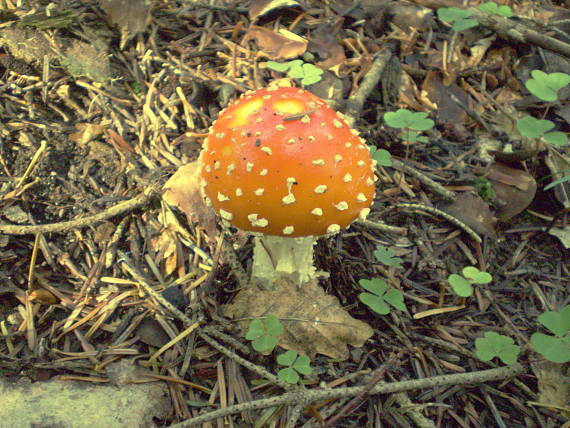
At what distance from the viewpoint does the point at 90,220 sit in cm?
267

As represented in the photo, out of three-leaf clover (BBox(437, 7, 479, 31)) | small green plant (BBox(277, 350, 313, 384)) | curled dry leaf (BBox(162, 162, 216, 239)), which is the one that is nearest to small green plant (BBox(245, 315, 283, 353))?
small green plant (BBox(277, 350, 313, 384))

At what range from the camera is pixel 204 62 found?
11.3 ft

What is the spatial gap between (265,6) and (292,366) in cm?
273

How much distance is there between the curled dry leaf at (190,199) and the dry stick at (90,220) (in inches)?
4.3

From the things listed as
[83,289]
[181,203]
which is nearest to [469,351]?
[181,203]

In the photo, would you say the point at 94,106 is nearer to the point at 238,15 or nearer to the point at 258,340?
the point at 238,15

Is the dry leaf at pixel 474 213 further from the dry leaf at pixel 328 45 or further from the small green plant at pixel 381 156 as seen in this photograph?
the dry leaf at pixel 328 45

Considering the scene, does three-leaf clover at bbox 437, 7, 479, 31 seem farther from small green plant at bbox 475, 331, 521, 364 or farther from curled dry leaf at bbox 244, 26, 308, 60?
small green plant at bbox 475, 331, 521, 364

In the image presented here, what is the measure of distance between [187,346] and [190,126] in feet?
4.77

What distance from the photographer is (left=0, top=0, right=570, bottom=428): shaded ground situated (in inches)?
90.4

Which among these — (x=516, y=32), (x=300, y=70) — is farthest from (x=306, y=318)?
(x=516, y=32)

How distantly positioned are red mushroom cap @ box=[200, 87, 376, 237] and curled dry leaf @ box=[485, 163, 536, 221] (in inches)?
52.0

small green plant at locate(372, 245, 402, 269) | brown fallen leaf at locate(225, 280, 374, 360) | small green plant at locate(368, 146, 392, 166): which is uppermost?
small green plant at locate(368, 146, 392, 166)

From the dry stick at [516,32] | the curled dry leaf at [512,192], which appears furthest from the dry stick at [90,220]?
the dry stick at [516,32]
